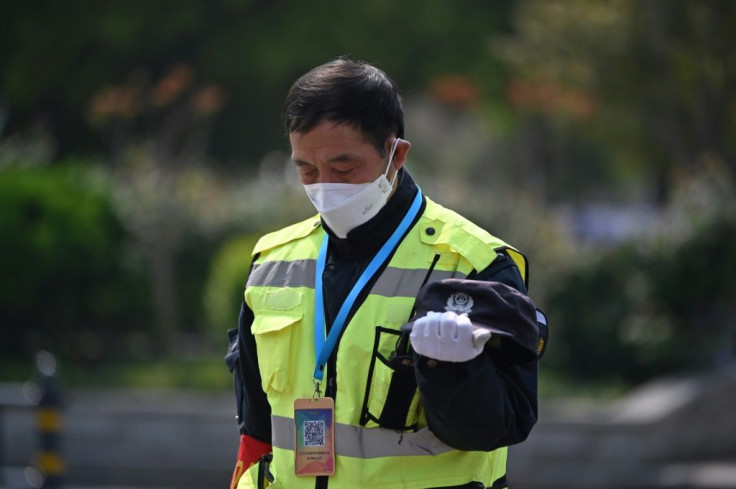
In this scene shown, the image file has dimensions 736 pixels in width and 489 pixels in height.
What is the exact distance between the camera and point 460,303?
8.46ft

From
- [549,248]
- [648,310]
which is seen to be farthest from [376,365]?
[549,248]

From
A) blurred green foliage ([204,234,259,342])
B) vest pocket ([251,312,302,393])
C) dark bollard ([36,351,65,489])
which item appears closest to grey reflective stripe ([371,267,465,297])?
vest pocket ([251,312,302,393])

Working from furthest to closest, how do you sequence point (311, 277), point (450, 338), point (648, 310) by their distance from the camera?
point (648, 310) < point (311, 277) < point (450, 338)

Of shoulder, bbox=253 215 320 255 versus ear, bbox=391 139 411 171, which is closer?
ear, bbox=391 139 411 171

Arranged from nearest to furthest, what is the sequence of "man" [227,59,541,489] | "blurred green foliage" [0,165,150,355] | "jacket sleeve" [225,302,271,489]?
"man" [227,59,541,489] < "jacket sleeve" [225,302,271,489] < "blurred green foliage" [0,165,150,355]

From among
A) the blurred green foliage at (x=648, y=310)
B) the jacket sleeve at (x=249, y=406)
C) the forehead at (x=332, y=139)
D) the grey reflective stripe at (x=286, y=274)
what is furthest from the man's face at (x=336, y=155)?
the blurred green foliage at (x=648, y=310)

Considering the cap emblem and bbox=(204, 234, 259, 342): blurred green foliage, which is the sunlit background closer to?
bbox=(204, 234, 259, 342): blurred green foliage

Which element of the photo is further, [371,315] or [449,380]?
[371,315]

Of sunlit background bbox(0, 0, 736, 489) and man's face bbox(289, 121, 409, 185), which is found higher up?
man's face bbox(289, 121, 409, 185)

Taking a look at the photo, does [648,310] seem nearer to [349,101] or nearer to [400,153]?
[400,153]

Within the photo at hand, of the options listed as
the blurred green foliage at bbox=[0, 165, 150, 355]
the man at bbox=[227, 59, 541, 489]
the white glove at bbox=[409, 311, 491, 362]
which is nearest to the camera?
the white glove at bbox=[409, 311, 491, 362]

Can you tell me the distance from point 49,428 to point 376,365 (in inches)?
243

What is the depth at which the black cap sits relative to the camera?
2.57 m

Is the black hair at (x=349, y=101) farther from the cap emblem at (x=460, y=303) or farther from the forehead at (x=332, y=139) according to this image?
the cap emblem at (x=460, y=303)
